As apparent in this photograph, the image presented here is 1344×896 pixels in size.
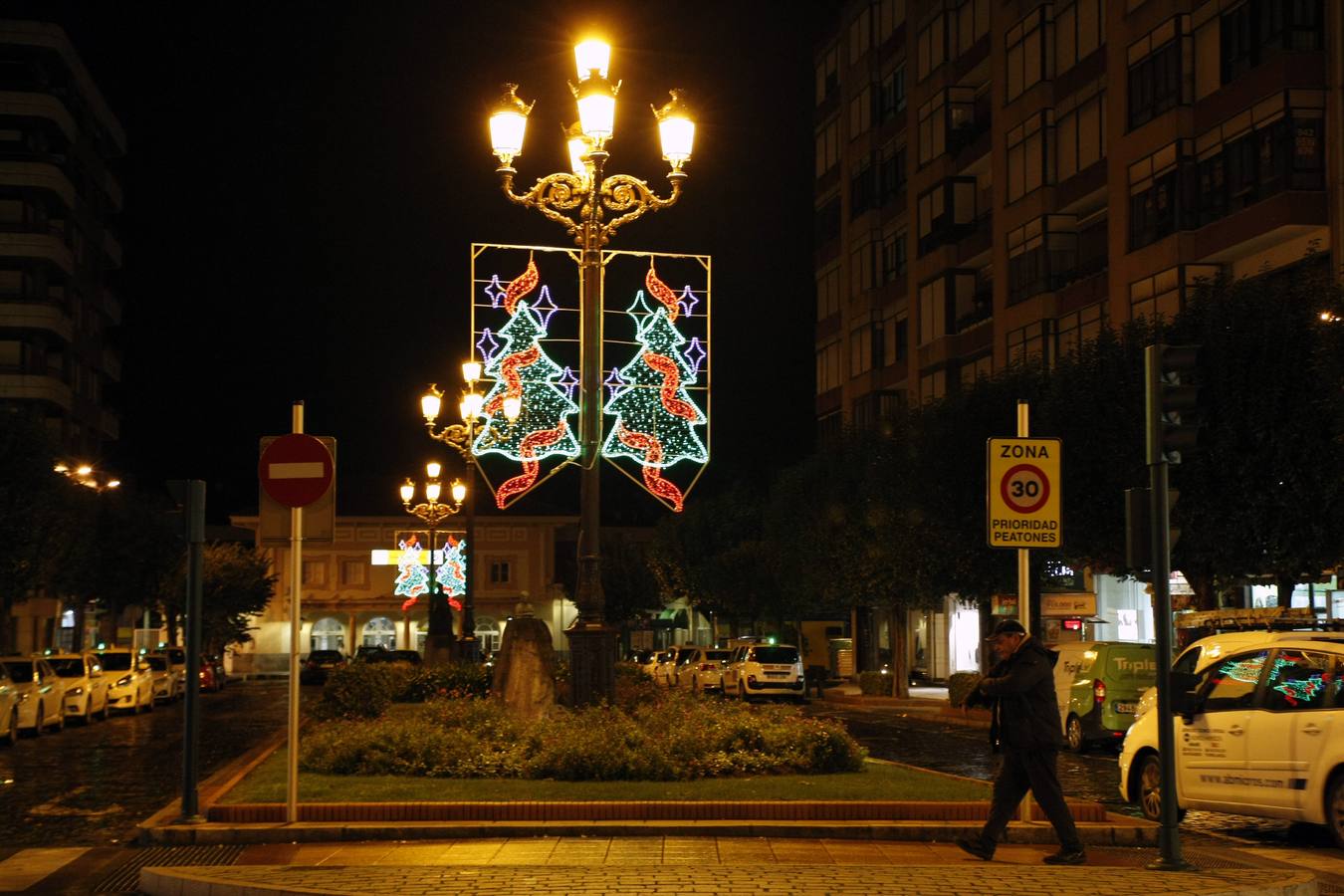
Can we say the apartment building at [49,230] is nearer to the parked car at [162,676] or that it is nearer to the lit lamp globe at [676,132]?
the parked car at [162,676]

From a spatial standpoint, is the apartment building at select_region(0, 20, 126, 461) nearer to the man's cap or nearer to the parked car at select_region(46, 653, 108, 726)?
the parked car at select_region(46, 653, 108, 726)

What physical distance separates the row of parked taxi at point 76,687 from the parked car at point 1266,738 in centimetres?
1522

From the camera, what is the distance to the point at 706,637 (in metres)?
101

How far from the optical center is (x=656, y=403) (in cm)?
2552

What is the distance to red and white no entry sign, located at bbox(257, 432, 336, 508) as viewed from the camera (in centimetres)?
1377

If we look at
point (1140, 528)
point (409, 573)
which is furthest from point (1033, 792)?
point (409, 573)

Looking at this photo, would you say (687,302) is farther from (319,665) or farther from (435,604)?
(319,665)

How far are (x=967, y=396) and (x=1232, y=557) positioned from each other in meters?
11.6

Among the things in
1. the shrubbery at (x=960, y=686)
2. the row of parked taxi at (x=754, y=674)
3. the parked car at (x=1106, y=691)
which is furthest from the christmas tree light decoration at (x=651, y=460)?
the row of parked taxi at (x=754, y=674)

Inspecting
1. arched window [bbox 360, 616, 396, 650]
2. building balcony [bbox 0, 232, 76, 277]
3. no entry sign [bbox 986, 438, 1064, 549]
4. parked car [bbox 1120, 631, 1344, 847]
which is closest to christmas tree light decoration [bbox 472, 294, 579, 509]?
parked car [bbox 1120, 631, 1344, 847]

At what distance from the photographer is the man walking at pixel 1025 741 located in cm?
1184

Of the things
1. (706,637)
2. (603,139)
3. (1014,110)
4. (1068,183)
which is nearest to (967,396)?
(1068,183)

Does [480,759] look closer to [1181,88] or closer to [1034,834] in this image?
[1034,834]

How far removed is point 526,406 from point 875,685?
22223 mm
